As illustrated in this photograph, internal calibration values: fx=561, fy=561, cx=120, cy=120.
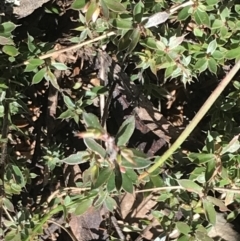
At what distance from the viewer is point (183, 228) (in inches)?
82.9

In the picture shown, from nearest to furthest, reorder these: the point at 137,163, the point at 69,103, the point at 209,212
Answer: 1. the point at 137,163
2. the point at 209,212
3. the point at 69,103

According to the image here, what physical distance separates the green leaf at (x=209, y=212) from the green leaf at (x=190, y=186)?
0.04 m

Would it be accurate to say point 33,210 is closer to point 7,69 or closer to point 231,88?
point 7,69

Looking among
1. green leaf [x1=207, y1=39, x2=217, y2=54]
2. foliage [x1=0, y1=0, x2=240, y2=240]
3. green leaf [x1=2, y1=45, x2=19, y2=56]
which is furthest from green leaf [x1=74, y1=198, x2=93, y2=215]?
green leaf [x1=207, y1=39, x2=217, y2=54]

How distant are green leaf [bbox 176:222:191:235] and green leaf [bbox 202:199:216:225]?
6.0 inches

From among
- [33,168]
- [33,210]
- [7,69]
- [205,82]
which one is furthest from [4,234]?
[205,82]

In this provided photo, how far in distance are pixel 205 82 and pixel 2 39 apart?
116 centimetres

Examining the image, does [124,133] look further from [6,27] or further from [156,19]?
[6,27]

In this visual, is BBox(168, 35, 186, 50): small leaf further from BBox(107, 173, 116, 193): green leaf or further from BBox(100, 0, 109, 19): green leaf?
BBox(107, 173, 116, 193): green leaf

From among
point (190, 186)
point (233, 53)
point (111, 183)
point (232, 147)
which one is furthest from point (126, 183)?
point (233, 53)

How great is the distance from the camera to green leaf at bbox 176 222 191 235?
2098mm

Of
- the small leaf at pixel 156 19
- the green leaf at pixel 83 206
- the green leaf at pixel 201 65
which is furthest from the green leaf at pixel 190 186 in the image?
the small leaf at pixel 156 19

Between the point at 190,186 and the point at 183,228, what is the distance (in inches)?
7.0

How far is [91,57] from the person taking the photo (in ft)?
8.11
